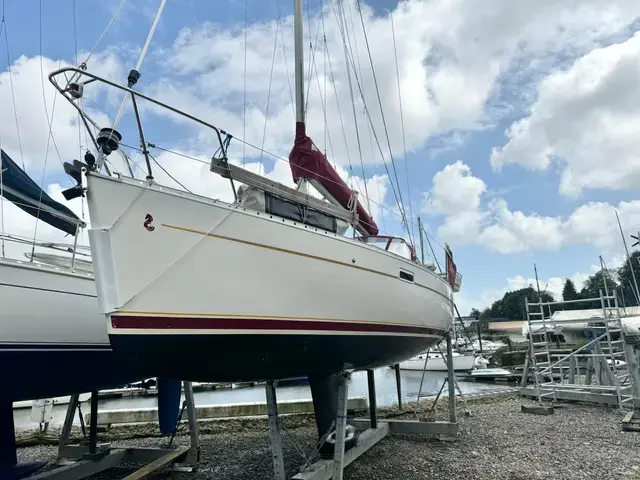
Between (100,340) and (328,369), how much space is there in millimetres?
3091

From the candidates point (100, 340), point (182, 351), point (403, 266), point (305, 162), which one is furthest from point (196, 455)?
point (305, 162)

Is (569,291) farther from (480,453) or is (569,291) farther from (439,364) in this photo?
(480,453)

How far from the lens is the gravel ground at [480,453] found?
5250 millimetres

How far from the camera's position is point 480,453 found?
6094mm

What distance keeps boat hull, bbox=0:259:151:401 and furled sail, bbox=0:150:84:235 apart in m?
0.92

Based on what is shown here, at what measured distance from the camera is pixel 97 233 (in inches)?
128

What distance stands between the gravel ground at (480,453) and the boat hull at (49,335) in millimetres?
1694

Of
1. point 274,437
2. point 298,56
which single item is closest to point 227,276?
point 274,437

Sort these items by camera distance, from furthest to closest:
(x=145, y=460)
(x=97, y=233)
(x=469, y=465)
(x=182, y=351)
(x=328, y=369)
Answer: (x=145, y=460) < (x=469, y=465) < (x=328, y=369) < (x=182, y=351) < (x=97, y=233)

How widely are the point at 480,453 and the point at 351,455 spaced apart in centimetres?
195

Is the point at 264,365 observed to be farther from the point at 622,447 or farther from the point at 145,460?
the point at 622,447

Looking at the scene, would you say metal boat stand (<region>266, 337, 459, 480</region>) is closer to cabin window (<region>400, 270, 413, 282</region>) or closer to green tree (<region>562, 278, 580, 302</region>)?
cabin window (<region>400, 270, 413, 282</region>)

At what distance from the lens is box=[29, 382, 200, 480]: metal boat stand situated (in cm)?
556

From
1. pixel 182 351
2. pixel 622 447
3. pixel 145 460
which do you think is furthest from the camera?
pixel 145 460
